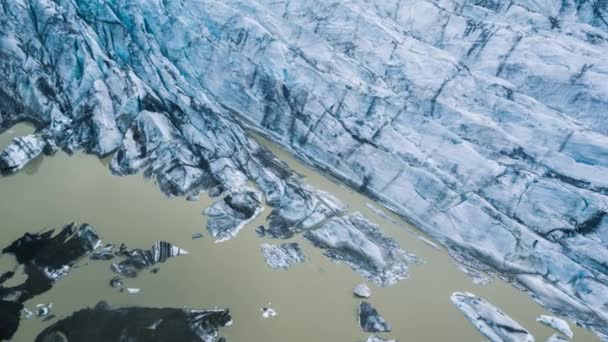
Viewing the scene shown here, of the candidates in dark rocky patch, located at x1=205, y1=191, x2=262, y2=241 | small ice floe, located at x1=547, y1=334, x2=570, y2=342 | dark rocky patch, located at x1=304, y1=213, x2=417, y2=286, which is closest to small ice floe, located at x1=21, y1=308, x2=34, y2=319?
→ dark rocky patch, located at x1=205, y1=191, x2=262, y2=241

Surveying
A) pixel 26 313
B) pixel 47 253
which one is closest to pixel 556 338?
pixel 26 313

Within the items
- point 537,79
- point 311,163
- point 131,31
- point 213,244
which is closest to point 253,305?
point 213,244

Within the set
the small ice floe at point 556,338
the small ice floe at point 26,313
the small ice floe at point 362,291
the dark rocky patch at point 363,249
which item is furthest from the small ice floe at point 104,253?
the small ice floe at point 556,338

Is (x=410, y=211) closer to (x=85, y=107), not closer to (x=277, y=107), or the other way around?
(x=277, y=107)

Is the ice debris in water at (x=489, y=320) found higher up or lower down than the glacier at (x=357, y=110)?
lower down

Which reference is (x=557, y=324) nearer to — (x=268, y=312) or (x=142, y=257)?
(x=268, y=312)

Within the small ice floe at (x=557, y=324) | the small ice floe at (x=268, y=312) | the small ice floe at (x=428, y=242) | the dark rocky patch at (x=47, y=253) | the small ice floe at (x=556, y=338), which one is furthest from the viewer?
the small ice floe at (x=428, y=242)

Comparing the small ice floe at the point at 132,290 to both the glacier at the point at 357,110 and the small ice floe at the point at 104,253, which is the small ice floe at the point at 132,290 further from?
the glacier at the point at 357,110
